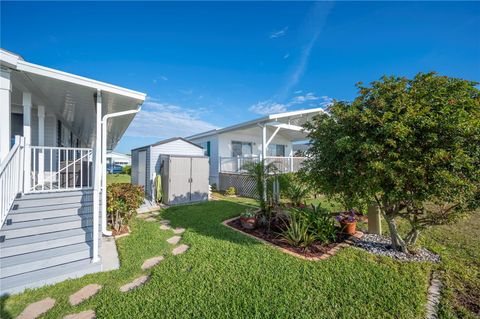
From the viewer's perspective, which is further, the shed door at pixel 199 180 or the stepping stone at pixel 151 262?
the shed door at pixel 199 180

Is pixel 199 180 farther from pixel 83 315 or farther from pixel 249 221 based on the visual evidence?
pixel 83 315

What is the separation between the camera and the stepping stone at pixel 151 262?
337cm

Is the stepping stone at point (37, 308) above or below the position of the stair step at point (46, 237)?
below

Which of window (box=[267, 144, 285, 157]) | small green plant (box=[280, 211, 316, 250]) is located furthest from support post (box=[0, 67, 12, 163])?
window (box=[267, 144, 285, 157])

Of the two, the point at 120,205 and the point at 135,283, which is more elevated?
the point at 120,205

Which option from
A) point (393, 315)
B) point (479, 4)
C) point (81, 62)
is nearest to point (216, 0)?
point (81, 62)

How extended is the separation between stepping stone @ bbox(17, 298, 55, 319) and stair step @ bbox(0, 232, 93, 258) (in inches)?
41.5

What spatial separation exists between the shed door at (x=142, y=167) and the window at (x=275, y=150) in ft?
26.9

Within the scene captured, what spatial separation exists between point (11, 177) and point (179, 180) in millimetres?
4942

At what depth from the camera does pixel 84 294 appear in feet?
8.70

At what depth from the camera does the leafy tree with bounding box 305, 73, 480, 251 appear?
270 cm

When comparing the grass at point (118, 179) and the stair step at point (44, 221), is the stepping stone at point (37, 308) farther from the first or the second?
the grass at point (118, 179)

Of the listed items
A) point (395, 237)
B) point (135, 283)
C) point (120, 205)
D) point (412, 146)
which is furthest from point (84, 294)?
point (395, 237)

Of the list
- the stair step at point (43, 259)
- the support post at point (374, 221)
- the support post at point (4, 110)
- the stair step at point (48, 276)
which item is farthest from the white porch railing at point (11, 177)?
the support post at point (374, 221)
